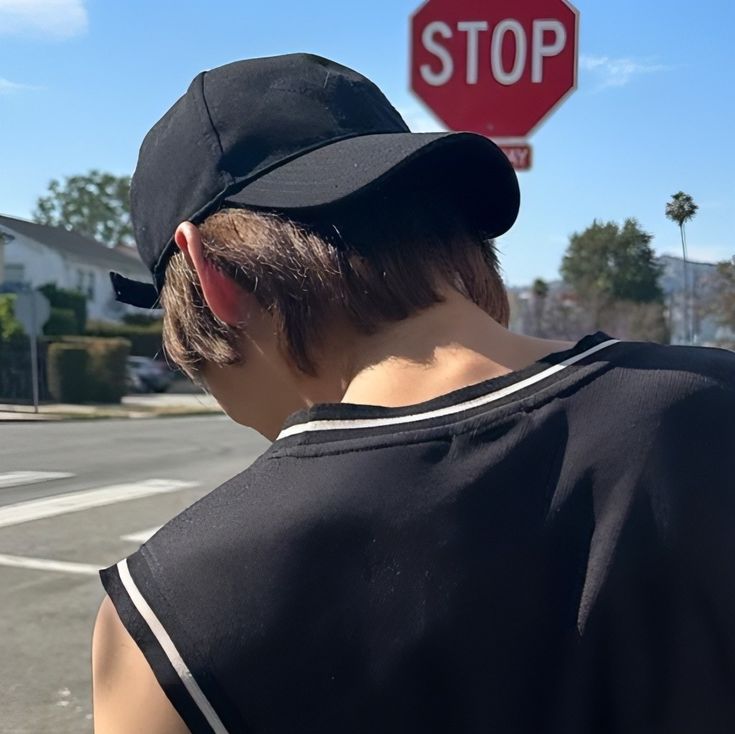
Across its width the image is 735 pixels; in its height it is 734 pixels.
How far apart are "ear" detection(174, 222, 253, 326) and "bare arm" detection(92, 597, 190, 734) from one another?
0.34m

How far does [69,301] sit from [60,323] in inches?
3.7

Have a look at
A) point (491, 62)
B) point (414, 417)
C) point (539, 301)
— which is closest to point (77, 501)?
point (539, 301)

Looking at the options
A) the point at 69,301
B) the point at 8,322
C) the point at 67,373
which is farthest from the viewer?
the point at 69,301

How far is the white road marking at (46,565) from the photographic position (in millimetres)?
2080

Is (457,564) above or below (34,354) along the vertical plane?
below

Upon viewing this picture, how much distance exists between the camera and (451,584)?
0.86 m

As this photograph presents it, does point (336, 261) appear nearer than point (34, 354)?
Yes

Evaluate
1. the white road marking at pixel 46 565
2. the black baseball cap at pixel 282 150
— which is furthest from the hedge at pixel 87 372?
the black baseball cap at pixel 282 150

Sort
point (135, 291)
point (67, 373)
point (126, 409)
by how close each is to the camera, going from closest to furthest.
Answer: point (135, 291), point (67, 373), point (126, 409)

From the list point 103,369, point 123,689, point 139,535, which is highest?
point 103,369

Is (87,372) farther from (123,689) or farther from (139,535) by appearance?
(139,535)

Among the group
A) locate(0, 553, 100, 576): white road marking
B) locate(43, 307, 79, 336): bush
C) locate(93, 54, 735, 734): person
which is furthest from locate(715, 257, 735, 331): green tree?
locate(0, 553, 100, 576): white road marking

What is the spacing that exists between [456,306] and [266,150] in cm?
27

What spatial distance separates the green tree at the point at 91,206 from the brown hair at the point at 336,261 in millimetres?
864
